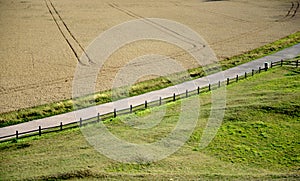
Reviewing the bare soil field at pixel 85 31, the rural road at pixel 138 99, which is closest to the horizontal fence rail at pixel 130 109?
the rural road at pixel 138 99

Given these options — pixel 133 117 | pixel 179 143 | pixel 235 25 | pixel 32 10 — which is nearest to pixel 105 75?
pixel 133 117

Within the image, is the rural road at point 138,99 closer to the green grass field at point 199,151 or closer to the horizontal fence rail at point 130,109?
the horizontal fence rail at point 130,109

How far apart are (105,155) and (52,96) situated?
14.1 m

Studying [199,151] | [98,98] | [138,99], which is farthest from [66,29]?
[199,151]

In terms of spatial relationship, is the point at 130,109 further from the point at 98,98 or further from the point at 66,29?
the point at 66,29

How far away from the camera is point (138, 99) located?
109 feet

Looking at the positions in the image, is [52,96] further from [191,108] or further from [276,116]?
[276,116]

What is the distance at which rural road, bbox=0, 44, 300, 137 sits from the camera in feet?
92.8

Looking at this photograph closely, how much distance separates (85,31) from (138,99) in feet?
96.9

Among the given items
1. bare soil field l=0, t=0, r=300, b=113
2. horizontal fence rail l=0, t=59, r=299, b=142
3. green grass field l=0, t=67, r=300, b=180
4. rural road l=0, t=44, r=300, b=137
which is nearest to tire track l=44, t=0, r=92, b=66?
bare soil field l=0, t=0, r=300, b=113

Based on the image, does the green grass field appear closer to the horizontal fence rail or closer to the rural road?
the horizontal fence rail

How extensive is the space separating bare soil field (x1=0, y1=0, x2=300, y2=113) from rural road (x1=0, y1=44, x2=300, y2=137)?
3583 mm

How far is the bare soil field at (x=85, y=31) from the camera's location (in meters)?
37.4

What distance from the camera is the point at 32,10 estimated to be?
2977 inches
